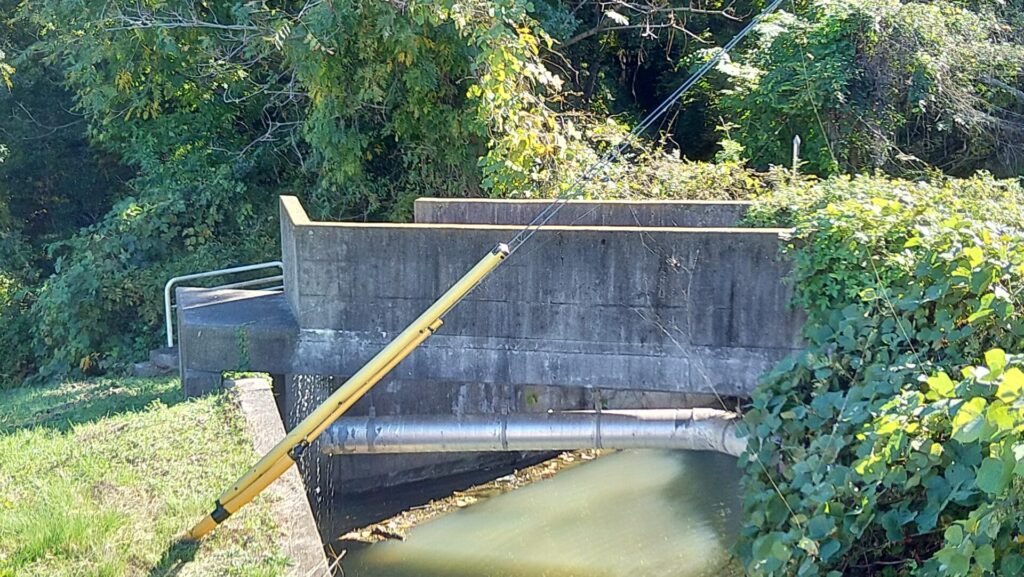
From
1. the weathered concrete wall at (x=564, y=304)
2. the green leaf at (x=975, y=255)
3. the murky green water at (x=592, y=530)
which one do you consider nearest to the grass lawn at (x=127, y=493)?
the weathered concrete wall at (x=564, y=304)

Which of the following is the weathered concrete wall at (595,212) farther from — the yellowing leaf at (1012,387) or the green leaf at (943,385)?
the yellowing leaf at (1012,387)

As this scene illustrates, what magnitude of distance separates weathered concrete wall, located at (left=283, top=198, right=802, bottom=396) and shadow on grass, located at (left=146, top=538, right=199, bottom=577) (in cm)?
231

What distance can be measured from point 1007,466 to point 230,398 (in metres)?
5.26

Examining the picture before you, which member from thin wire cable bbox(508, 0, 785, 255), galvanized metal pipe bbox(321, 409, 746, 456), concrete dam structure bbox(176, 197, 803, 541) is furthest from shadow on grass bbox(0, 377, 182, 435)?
thin wire cable bbox(508, 0, 785, 255)

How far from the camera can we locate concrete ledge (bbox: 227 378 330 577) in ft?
14.1

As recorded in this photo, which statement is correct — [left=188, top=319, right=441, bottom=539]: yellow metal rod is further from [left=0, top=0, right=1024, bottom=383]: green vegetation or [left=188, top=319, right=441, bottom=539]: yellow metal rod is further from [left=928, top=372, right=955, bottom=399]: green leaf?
[left=0, top=0, right=1024, bottom=383]: green vegetation

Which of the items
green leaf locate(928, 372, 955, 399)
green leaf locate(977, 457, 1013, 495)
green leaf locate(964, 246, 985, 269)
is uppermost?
green leaf locate(964, 246, 985, 269)

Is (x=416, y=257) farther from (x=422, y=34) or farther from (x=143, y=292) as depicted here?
(x=143, y=292)

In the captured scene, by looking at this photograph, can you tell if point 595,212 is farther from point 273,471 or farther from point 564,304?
point 273,471

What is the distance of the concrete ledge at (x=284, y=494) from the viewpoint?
4305 millimetres

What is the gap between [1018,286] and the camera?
4.07m

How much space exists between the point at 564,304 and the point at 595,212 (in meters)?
1.74

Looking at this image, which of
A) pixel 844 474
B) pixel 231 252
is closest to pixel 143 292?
pixel 231 252

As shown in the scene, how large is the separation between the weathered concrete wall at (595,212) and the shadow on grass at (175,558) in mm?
4314
